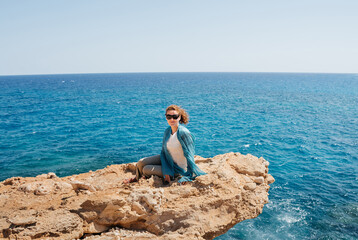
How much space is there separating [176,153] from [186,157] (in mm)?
343

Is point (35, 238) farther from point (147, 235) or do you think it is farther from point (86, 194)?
point (147, 235)

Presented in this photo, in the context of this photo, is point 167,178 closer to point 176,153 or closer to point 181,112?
point 176,153

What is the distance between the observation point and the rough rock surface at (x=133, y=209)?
5.61m

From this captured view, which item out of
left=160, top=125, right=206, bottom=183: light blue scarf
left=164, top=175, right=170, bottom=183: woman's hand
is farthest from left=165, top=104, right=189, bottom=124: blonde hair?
left=164, top=175, right=170, bottom=183: woman's hand

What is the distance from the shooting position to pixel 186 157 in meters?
6.51

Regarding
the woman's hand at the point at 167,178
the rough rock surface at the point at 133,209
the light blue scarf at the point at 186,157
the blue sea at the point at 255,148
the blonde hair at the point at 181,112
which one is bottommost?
the blue sea at the point at 255,148

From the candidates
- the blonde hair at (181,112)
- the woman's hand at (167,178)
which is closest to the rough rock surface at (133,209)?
the woman's hand at (167,178)

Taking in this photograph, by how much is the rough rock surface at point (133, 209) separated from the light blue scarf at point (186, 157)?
235 millimetres

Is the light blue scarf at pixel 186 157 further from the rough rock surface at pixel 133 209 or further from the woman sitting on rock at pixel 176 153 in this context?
the rough rock surface at pixel 133 209

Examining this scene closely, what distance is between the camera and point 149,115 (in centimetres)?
3425

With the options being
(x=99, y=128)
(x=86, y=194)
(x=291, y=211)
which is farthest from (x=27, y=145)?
(x=291, y=211)

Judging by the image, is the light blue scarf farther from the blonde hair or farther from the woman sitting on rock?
the blonde hair

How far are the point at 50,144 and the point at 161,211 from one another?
1854cm

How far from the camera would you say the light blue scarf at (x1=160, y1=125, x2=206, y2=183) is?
647 centimetres
